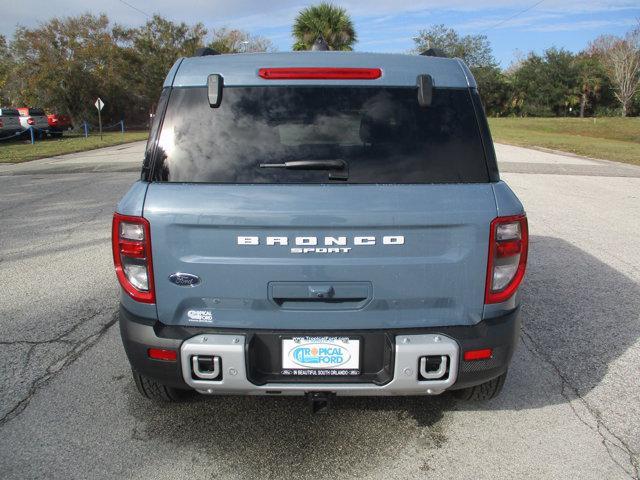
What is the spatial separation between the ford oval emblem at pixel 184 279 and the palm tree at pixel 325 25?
30.6 m

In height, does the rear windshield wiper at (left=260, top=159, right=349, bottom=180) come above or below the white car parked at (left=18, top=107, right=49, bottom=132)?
above

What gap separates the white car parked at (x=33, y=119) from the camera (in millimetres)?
27969

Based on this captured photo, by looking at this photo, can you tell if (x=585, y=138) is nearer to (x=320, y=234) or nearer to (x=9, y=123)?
(x=9, y=123)

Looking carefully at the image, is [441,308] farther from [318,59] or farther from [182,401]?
[182,401]

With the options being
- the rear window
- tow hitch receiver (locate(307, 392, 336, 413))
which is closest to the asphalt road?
tow hitch receiver (locate(307, 392, 336, 413))

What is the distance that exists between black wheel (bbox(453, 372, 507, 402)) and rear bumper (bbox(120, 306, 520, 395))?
0.44 metres

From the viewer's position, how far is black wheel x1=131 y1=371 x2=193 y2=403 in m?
2.95

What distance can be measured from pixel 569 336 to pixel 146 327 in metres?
3.16

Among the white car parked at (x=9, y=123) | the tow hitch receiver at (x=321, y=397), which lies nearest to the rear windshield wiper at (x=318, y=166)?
the tow hitch receiver at (x=321, y=397)

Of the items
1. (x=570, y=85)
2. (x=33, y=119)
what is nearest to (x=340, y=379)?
(x=33, y=119)

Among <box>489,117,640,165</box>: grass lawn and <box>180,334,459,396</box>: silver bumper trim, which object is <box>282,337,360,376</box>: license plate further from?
<box>489,117,640,165</box>: grass lawn

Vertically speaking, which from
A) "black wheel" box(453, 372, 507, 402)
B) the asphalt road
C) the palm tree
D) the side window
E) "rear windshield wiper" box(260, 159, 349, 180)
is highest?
the palm tree

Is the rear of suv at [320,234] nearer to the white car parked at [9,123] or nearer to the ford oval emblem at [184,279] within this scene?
the ford oval emblem at [184,279]

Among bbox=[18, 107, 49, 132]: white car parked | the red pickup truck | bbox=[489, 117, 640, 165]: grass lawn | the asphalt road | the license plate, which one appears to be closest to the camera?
the license plate
